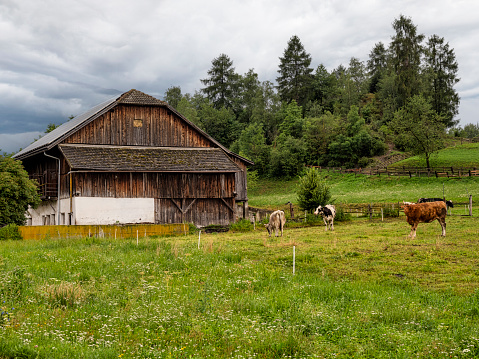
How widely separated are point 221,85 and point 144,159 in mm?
84902

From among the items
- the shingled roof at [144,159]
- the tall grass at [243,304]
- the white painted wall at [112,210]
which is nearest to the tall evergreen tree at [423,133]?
the shingled roof at [144,159]

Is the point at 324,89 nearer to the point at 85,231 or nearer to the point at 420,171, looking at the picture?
the point at 420,171

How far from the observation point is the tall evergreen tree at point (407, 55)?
85.3 m

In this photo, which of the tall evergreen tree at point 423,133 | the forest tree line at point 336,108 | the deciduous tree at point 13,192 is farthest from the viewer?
the forest tree line at point 336,108

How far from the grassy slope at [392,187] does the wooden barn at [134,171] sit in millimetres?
10550

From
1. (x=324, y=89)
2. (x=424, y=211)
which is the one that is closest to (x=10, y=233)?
(x=424, y=211)

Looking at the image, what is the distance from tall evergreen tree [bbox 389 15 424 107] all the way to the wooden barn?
2248 inches

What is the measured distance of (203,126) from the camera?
10288cm

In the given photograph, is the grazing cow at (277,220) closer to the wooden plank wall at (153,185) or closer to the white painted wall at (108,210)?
the wooden plank wall at (153,185)

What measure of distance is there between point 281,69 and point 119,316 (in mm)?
106603

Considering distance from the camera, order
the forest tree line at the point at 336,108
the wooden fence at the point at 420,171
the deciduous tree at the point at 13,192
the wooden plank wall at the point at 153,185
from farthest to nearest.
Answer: the forest tree line at the point at 336,108, the wooden fence at the point at 420,171, the wooden plank wall at the point at 153,185, the deciduous tree at the point at 13,192

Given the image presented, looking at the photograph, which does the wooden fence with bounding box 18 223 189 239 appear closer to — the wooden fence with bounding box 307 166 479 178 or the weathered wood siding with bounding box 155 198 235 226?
the weathered wood siding with bounding box 155 198 235 226

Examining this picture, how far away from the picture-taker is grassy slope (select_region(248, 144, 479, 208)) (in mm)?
48519

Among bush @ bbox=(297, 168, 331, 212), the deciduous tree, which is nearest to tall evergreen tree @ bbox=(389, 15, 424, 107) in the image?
bush @ bbox=(297, 168, 331, 212)
